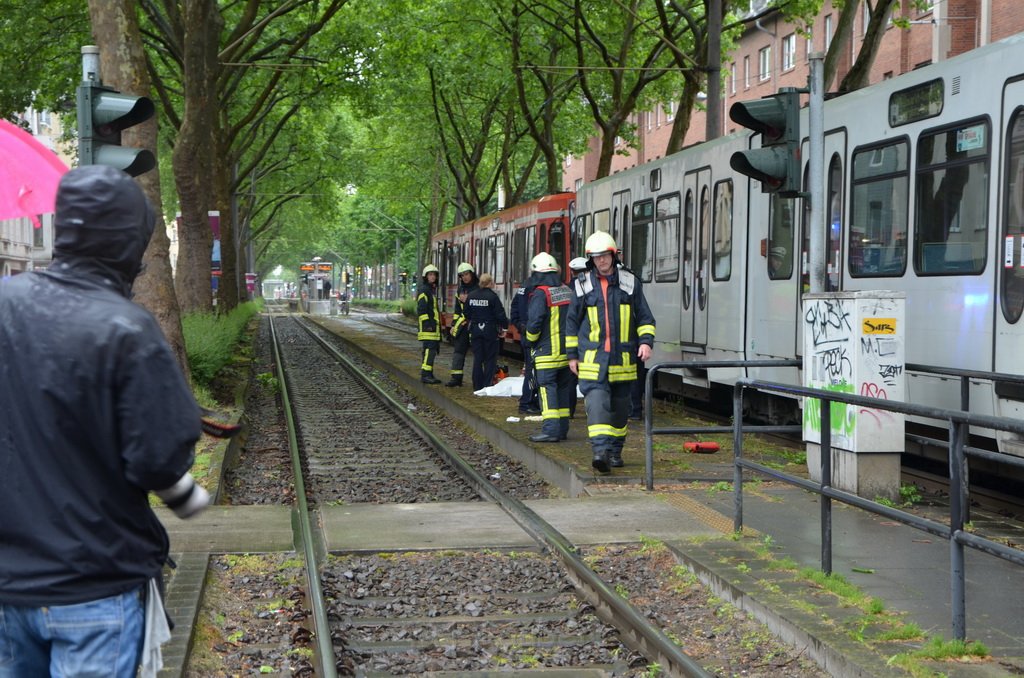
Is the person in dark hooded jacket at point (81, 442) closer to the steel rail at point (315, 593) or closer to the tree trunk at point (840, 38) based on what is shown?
the steel rail at point (315, 593)

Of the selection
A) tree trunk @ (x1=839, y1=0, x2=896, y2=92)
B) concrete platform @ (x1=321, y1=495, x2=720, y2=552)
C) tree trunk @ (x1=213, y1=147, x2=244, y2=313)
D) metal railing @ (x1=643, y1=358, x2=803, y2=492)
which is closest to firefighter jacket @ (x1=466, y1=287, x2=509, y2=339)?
tree trunk @ (x1=839, y1=0, x2=896, y2=92)

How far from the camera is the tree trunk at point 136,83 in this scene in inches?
552

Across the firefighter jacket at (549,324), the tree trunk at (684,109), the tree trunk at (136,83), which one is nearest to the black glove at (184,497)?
the firefighter jacket at (549,324)

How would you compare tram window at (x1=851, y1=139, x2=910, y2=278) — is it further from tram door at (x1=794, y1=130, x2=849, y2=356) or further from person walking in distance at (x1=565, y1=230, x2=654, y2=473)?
person walking in distance at (x1=565, y1=230, x2=654, y2=473)

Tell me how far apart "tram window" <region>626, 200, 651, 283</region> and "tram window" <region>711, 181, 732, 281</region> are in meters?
2.84

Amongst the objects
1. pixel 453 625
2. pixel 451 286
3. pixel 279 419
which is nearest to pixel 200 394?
pixel 279 419

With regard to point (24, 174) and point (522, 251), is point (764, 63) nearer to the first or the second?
point (522, 251)

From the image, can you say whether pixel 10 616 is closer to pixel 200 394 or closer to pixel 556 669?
pixel 556 669

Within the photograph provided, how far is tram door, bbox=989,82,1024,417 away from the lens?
9266 millimetres

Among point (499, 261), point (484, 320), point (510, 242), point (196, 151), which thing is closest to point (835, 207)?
point (484, 320)

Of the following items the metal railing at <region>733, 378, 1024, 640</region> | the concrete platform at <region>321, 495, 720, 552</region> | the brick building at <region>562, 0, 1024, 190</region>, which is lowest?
the concrete platform at <region>321, 495, 720, 552</region>

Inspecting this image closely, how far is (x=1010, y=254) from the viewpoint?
9.42m

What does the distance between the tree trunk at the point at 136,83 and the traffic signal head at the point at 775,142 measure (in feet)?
22.0

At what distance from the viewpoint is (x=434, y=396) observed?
20172 mm
